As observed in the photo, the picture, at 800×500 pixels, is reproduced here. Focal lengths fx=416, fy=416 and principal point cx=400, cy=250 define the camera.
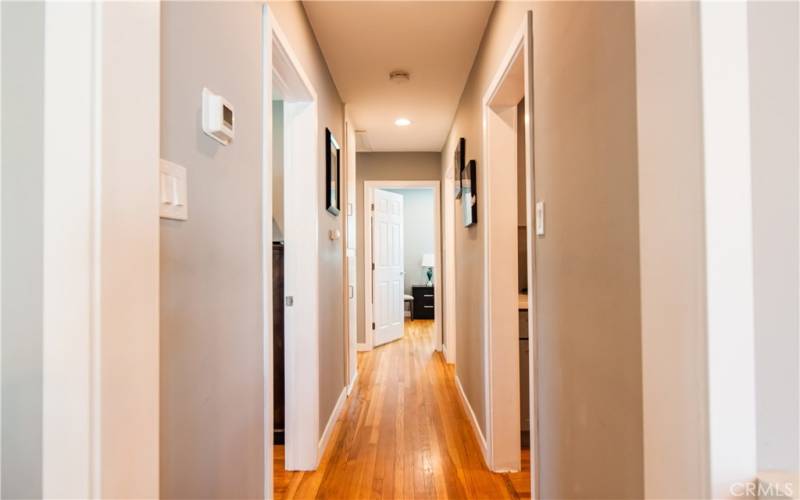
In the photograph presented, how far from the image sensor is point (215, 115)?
41.3 inches

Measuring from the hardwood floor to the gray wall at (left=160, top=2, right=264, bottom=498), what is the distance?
868 millimetres

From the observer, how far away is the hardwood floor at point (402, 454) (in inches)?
82.4

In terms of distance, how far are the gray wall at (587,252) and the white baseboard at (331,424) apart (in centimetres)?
140

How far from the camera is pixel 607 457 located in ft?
3.20

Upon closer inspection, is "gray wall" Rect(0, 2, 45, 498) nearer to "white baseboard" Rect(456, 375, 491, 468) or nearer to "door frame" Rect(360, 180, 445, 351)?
"white baseboard" Rect(456, 375, 491, 468)

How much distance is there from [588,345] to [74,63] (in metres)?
1.18

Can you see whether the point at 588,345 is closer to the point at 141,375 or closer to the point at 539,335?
the point at 539,335

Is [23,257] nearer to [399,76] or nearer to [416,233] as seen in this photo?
[399,76]

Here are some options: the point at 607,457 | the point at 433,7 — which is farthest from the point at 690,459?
the point at 433,7

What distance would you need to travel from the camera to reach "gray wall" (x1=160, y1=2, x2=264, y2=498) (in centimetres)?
88

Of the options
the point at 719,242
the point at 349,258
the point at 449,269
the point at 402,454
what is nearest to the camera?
the point at 719,242

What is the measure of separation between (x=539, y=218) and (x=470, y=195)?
134cm

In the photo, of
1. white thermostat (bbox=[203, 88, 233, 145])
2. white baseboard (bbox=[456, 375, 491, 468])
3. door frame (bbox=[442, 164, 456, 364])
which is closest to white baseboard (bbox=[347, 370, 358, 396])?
white baseboard (bbox=[456, 375, 491, 468])

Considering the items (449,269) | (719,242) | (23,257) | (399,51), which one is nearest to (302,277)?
(399,51)
